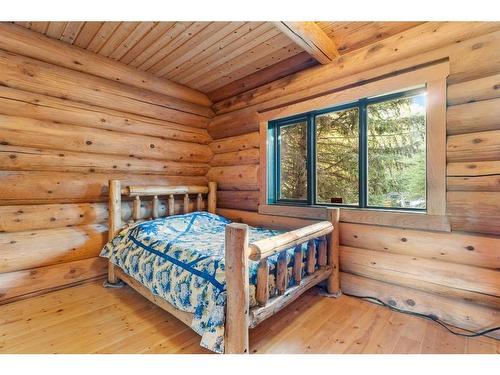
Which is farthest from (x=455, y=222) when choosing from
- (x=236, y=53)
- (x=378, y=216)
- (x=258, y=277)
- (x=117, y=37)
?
(x=117, y=37)

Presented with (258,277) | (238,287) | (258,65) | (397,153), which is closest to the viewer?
(238,287)

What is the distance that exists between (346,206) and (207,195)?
1.87 m

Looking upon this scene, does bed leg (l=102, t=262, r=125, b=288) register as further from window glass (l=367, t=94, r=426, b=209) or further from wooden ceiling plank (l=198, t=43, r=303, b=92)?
window glass (l=367, t=94, r=426, b=209)

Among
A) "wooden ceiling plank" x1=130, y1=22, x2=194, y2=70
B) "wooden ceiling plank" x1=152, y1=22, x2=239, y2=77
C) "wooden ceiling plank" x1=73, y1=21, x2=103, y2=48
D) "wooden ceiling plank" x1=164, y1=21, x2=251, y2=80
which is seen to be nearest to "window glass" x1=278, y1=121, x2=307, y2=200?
"wooden ceiling plank" x1=164, y1=21, x2=251, y2=80

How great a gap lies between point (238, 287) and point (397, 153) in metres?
1.78

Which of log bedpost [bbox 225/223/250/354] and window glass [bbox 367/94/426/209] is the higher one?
window glass [bbox 367/94/426/209]

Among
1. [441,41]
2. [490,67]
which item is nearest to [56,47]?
[441,41]

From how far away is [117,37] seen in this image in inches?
88.5

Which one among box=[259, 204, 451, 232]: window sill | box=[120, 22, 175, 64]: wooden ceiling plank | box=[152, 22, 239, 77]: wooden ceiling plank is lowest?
box=[259, 204, 451, 232]: window sill

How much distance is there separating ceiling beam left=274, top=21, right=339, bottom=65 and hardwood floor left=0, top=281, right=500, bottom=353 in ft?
7.29

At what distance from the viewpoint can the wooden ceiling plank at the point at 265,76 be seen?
8.16ft

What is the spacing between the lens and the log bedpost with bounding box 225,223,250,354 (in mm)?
1275

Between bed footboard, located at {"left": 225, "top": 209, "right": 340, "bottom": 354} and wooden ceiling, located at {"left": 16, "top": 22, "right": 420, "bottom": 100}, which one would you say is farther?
wooden ceiling, located at {"left": 16, "top": 22, "right": 420, "bottom": 100}

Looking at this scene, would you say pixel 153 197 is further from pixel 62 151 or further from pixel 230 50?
pixel 230 50
